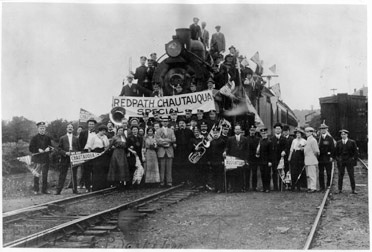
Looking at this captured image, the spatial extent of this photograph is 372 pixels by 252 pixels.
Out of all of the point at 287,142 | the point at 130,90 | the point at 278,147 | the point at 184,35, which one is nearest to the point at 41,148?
the point at 130,90

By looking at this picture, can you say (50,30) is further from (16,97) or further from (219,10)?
(219,10)

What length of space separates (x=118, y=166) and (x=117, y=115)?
5.14 feet

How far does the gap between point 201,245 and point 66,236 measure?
63.0 inches

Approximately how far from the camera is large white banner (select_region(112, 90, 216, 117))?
9.73 metres

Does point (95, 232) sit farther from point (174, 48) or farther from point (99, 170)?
point (174, 48)

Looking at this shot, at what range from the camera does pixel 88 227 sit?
555cm

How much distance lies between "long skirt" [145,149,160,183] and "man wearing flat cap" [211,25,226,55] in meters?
4.11

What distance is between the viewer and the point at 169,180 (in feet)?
30.2

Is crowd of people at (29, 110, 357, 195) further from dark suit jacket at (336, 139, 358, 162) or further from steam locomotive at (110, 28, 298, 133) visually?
steam locomotive at (110, 28, 298, 133)

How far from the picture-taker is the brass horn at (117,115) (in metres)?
9.72

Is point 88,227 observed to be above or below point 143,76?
below

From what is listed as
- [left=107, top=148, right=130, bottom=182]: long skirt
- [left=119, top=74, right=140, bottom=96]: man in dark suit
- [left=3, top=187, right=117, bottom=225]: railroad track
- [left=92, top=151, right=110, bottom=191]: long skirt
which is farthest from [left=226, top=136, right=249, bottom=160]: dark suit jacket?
[left=119, top=74, right=140, bottom=96]: man in dark suit

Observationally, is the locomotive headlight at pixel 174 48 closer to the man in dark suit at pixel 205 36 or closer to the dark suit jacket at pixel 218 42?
the man in dark suit at pixel 205 36

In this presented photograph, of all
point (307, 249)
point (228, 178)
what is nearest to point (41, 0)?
point (228, 178)
